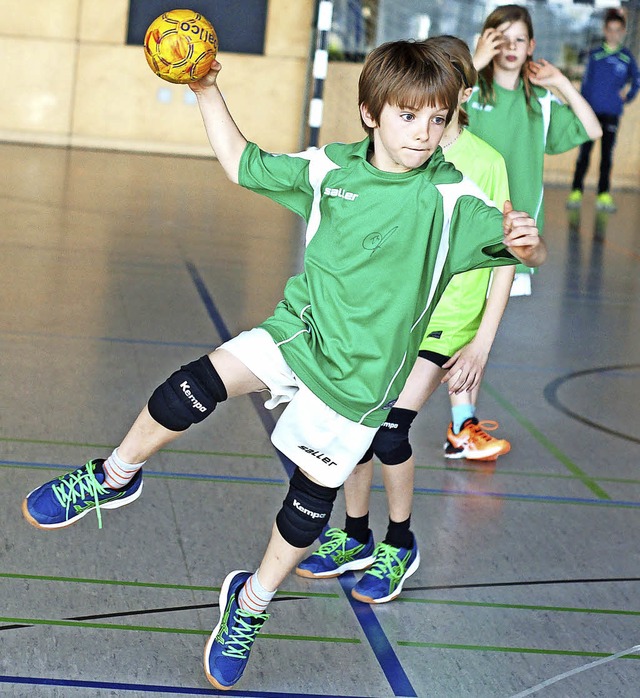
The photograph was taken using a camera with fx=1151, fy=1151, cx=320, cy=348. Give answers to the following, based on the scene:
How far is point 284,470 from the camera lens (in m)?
3.46

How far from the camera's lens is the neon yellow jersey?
2912 millimetres

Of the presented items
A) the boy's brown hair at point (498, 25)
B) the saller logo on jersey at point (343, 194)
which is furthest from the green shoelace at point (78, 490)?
Result: the boy's brown hair at point (498, 25)

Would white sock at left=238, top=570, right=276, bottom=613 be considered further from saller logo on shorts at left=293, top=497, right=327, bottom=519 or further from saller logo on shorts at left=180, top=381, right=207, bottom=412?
A: saller logo on shorts at left=180, top=381, right=207, bottom=412

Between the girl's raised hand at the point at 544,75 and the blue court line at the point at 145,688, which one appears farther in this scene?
the girl's raised hand at the point at 544,75

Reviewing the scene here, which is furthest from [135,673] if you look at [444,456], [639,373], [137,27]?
[137,27]

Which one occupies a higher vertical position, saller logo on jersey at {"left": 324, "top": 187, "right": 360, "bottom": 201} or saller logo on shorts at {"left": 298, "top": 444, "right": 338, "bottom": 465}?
saller logo on jersey at {"left": 324, "top": 187, "right": 360, "bottom": 201}

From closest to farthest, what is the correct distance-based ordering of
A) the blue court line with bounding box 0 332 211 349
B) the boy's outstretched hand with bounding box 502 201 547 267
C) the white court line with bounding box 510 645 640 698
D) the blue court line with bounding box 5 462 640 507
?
the boy's outstretched hand with bounding box 502 201 547 267 → the white court line with bounding box 510 645 640 698 → the blue court line with bounding box 5 462 640 507 → the blue court line with bounding box 0 332 211 349

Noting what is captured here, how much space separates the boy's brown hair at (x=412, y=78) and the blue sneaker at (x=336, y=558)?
1089 mm

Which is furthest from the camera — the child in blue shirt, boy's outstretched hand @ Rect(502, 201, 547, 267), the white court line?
the child in blue shirt

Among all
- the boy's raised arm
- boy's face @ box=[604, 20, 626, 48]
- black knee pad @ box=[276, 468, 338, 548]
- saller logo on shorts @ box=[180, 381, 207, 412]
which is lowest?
black knee pad @ box=[276, 468, 338, 548]

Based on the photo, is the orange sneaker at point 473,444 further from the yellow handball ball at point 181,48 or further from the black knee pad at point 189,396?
the yellow handball ball at point 181,48

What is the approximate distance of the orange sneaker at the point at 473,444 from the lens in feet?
12.3

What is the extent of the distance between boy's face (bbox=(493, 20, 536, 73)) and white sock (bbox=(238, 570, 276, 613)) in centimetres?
199

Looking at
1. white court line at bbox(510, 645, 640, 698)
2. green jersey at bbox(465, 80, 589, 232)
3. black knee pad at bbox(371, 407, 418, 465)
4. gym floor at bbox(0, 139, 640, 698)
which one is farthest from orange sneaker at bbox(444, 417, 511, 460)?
white court line at bbox(510, 645, 640, 698)
